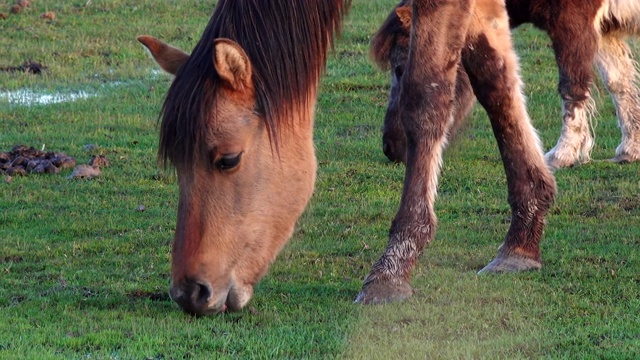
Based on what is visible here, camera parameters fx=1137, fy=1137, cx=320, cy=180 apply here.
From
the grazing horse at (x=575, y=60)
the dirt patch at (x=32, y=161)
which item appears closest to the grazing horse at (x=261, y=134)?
the grazing horse at (x=575, y=60)

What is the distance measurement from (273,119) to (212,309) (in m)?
0.90

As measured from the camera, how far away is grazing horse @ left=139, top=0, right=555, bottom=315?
5.03 m

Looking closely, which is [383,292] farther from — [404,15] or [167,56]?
[404,15]

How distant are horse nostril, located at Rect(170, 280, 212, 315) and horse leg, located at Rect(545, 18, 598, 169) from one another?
4.38m

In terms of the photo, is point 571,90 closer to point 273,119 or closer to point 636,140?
point 636,140

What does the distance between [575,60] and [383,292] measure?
367cm

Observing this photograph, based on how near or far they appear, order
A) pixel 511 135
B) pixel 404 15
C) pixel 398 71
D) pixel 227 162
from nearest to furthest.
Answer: pixel 227 162, pixel 511 135, pixel 404 15, pixel 398 71

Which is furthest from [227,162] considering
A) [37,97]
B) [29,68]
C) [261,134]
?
[29,68]

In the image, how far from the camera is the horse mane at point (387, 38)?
27.0 feet

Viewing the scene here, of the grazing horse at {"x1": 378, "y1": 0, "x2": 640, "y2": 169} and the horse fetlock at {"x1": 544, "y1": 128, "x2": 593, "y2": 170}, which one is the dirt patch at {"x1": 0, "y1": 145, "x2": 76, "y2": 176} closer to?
the grazing horse at {"x1": 378, "y1": 0, "x2": 640, "y2": 169}

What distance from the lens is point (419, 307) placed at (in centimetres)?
537

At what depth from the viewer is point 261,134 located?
5246 mm

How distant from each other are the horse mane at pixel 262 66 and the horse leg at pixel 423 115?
504 millimetres

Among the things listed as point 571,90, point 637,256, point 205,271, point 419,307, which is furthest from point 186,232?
point 571,90
